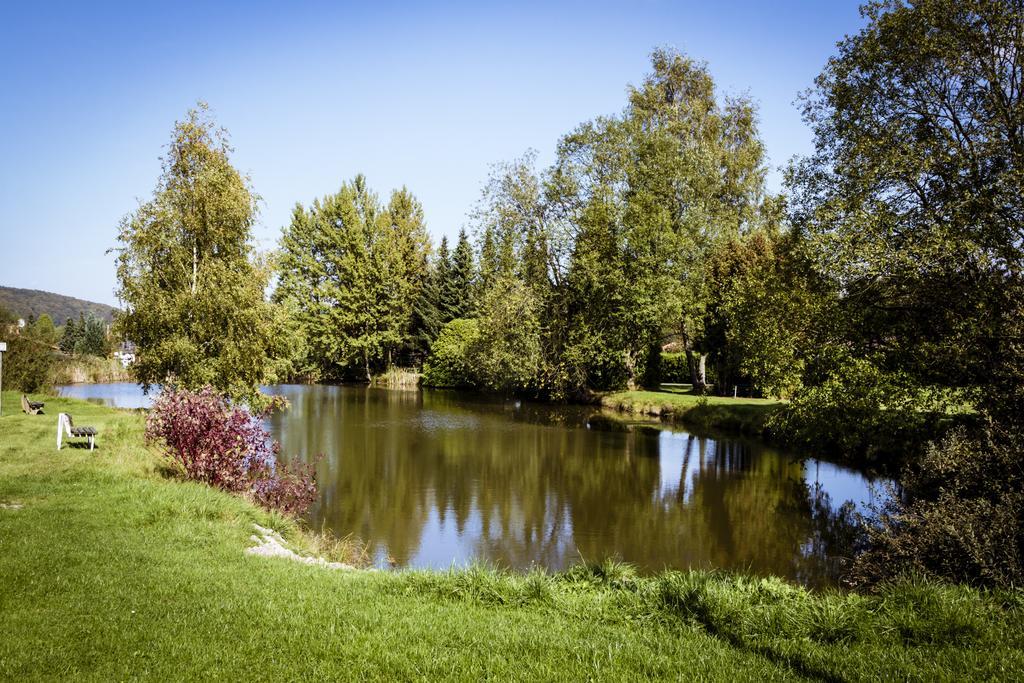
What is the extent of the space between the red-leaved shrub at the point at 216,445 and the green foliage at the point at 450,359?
2792 cm

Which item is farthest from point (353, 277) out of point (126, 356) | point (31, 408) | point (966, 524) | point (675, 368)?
point (966, 524)

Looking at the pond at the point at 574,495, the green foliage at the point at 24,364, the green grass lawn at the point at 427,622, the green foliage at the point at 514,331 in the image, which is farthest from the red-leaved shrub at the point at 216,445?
the green foliage at the point at 24,364

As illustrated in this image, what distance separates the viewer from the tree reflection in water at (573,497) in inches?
430

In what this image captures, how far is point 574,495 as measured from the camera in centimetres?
1488

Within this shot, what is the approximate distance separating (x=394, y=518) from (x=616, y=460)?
827cm

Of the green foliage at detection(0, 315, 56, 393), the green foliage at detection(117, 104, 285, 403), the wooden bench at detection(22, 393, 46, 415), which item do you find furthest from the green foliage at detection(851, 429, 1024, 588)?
the green foliage at detection(0, 315, 56, 393)

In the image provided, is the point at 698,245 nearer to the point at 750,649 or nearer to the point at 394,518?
the point at 394,518

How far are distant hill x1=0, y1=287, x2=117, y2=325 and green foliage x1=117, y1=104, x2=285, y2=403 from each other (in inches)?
3845

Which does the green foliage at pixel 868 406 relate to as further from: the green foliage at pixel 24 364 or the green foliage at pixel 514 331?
Answer: the green foliage at pixel 24 364

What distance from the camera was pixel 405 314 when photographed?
49.7 m

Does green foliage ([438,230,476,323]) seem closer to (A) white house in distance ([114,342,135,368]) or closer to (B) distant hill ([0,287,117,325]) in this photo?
(A) white house in distance ([114,342,135,368])

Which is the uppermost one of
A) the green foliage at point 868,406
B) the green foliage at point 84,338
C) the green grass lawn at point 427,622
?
the green foliage at point 84,338

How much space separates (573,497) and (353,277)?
3738cm

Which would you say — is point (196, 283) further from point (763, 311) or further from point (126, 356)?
point (763, 311)
